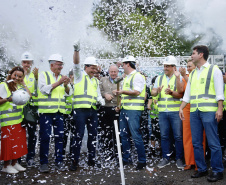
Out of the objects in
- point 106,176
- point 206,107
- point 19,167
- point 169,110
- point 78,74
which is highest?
point 78,74

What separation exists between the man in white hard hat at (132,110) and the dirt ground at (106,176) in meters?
0.35

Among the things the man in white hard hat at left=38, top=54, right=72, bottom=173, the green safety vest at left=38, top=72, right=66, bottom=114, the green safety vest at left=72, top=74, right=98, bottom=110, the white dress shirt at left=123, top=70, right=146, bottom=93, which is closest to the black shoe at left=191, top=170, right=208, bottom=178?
the white dress shirt at left=123, top=70, right=146, bottom=93

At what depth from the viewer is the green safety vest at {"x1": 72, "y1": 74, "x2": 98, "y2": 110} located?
19.5 ft

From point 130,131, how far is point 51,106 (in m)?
1.75

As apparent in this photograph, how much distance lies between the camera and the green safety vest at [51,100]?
228 inches

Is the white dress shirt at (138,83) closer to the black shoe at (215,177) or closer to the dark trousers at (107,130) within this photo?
the dark trousers at (107,130)

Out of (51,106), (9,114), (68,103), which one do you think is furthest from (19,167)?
(68,103)

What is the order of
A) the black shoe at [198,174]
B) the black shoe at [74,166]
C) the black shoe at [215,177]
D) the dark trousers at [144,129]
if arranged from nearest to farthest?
the black shoe at [215,177], the black shoe at [198,174], the black shoe at [74,166], the dark trousers at [144,129]

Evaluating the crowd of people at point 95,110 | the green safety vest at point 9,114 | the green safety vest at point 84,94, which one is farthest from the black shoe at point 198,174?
the green safety vest at point 9,114

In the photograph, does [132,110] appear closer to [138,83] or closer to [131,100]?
[131,100]

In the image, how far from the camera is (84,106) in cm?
592

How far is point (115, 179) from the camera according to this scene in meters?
5.13

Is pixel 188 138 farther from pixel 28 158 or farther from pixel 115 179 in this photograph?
pixel 28 158

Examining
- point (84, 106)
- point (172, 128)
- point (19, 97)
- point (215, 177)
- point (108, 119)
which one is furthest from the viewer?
point (108, 119)
